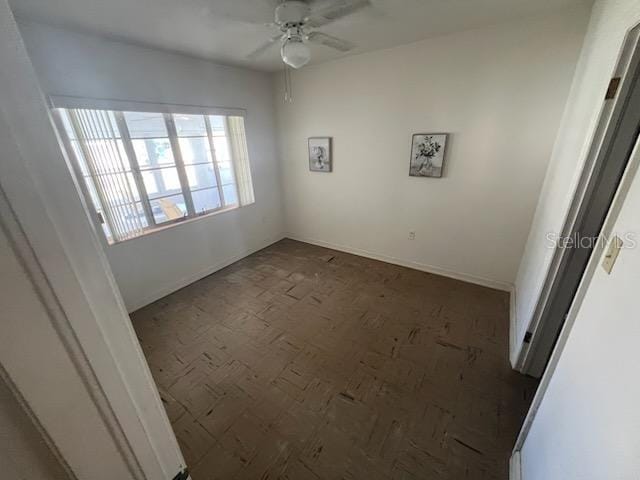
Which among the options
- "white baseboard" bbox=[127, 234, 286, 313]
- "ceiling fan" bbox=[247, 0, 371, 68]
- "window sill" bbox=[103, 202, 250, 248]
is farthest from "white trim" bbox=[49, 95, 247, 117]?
"white baseboard" bbox=[127, 234, 286, 313]

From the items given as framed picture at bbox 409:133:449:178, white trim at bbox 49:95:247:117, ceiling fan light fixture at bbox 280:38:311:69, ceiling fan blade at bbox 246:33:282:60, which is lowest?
framed picture at bbox 409:133:449:178

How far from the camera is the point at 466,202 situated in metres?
2.92

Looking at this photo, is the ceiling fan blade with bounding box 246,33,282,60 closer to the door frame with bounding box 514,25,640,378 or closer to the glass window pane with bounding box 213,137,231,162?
the glass window pane with bounding box 213,137,231,162

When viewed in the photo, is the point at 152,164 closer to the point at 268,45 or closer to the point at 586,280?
the point at 268,45

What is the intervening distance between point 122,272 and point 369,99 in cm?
334

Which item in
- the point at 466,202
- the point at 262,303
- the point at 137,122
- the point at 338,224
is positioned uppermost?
the point at 137,122

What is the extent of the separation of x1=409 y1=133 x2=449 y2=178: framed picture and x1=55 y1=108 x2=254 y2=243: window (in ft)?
7.44

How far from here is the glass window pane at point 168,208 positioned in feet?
9.62

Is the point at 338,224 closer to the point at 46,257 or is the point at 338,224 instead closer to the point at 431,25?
the point at 431,25

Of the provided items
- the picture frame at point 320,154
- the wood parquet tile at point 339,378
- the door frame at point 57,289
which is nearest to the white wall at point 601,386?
the wood parquet tile at point 339,378

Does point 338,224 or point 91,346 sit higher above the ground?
point 91,346

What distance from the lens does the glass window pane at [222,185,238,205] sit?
367 cm

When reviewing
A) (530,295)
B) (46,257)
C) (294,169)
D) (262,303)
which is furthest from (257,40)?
(530,295)

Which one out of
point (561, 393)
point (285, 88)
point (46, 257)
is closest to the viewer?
point (46, 257)
